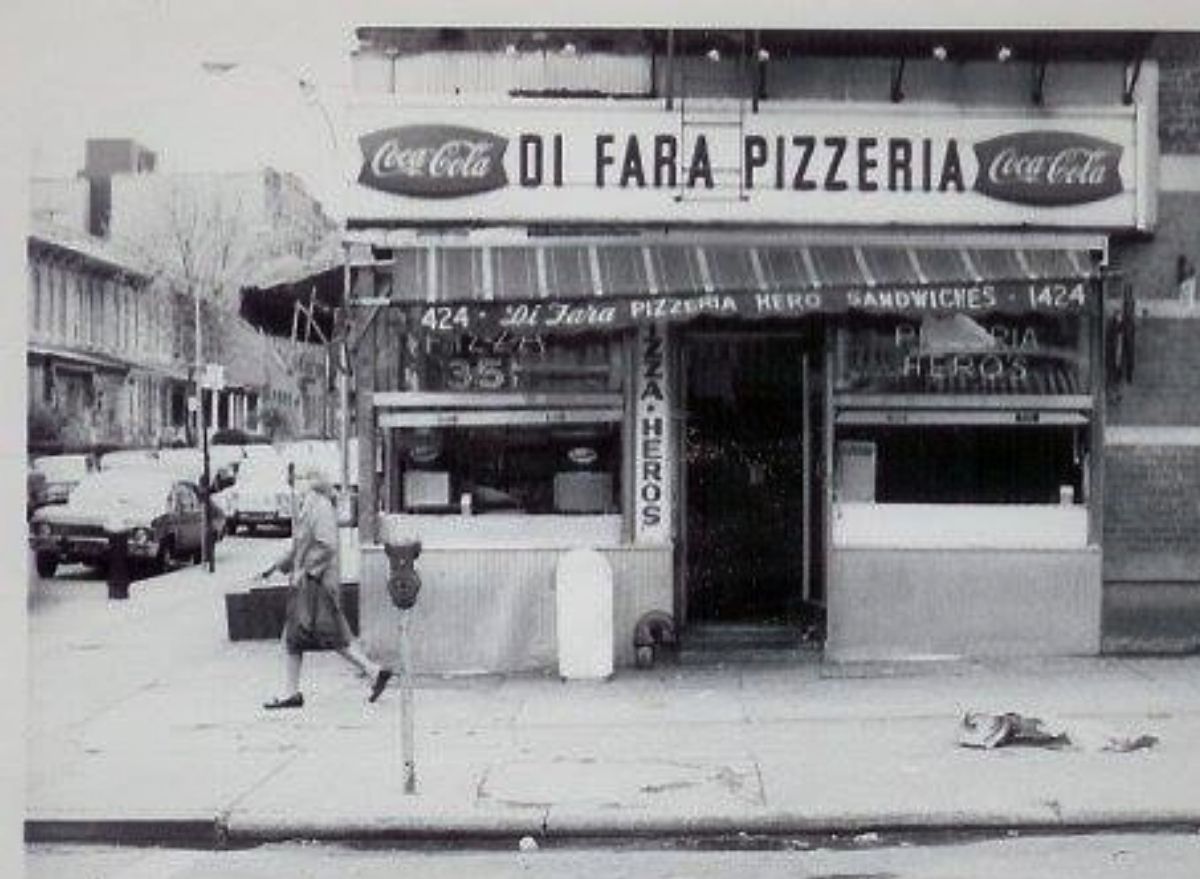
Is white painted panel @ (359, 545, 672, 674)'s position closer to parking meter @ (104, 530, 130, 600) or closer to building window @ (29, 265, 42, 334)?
parking meter @ (104, 530, 130, 600)

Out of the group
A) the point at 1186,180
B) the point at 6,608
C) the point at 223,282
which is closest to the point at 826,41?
the point at 1186,180

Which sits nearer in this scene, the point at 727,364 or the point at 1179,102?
the point at 1179,102

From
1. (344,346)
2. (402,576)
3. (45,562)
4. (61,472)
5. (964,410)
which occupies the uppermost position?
(344,346)

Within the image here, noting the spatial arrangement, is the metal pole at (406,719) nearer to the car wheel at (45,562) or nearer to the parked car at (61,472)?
the car wheel at (45,562)

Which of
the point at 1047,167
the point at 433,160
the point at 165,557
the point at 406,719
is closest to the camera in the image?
the point at 406,719

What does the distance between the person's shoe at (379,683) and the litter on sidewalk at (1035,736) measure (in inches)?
153

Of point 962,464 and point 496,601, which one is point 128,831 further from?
point 962,464

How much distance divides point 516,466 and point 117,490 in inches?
428

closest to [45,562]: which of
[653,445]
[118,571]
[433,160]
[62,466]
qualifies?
[62,466]

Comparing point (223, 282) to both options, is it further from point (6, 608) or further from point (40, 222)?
point (6, 608)

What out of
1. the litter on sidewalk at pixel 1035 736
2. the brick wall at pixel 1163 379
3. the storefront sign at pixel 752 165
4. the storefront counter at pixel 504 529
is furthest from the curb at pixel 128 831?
the brick wall at pixel 1163 379

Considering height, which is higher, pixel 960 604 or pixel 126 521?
pixel 126 521

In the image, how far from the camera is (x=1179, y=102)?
12570 millimetres

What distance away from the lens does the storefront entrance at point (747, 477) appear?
12836 millimetres
